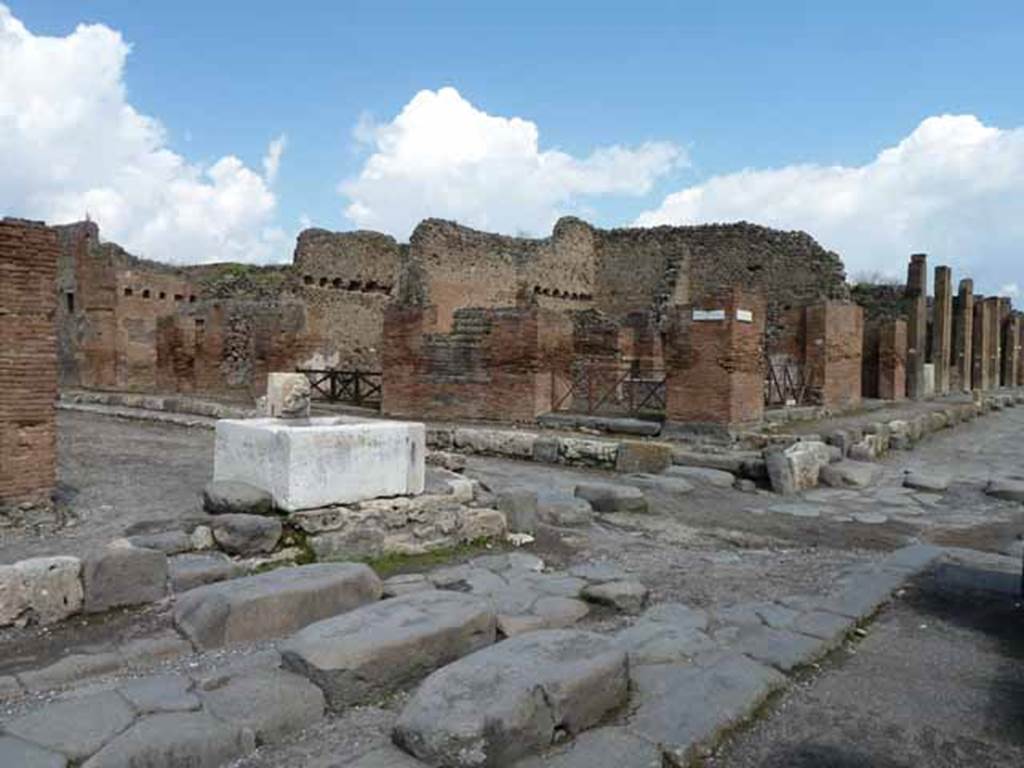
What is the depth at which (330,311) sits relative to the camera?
22.5m

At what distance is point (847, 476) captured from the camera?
9844 mm

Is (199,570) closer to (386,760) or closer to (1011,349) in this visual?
(386,760)

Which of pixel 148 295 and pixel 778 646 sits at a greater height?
pixel 148 295

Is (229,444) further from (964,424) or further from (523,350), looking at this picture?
(964,424)

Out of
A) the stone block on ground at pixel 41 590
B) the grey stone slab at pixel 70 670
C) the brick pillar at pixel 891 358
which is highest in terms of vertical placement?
the brick pillar at pixel 891 358

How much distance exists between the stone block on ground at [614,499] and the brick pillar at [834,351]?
882 centimetres

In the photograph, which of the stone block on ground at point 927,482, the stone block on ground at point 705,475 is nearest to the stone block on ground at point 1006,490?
the stone block on ground at point 927,482

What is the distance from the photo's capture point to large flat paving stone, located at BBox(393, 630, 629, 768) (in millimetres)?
2719

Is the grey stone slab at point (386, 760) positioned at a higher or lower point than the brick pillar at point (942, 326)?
lower

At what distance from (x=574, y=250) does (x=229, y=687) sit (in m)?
23.7

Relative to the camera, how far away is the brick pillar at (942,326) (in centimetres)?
2577

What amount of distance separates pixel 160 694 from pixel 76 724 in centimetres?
33

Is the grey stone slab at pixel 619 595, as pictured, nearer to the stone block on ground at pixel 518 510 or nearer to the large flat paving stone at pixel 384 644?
the large flat paving stone at pixel 384 644

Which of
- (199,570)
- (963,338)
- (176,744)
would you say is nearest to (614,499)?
(199,570)
